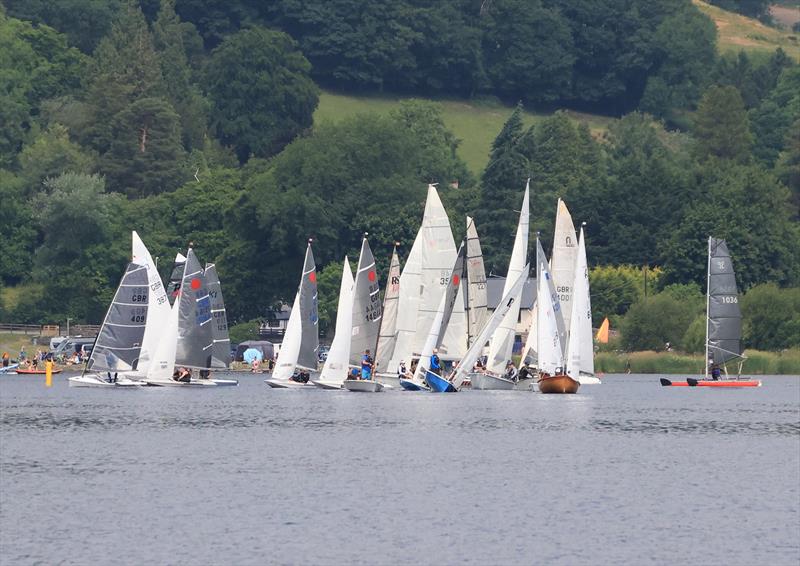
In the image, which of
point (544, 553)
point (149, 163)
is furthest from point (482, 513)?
point (149, 163)

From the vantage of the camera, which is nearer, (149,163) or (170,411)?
(170,411)

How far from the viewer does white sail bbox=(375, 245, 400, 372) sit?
10225 centimetres

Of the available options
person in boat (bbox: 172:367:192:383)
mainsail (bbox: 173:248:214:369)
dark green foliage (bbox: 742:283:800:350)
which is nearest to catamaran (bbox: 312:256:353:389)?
mainsail (bbox: 173:248:214:369)

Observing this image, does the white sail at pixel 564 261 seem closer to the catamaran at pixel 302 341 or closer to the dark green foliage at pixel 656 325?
the catamaran at pixel 302 341

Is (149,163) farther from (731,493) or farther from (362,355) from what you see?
(731,493)

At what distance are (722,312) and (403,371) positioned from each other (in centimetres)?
1988

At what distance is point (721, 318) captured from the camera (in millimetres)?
108562

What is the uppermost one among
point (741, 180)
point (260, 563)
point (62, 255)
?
point (741, 180)

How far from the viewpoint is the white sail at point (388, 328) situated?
102250mm

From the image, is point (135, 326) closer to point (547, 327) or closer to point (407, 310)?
point (407, 310)

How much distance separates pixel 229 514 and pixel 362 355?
49931 mm

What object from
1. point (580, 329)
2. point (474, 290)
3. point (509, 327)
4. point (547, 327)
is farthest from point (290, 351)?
point (580, 329)

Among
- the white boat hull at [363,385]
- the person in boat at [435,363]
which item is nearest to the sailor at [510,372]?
the person in boat at [435,363]

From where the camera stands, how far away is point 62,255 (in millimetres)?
160750
